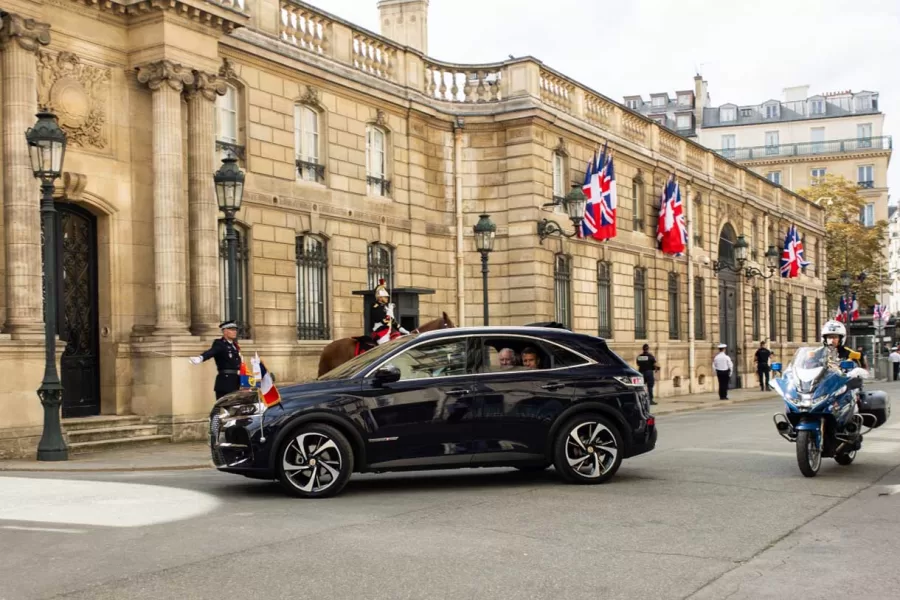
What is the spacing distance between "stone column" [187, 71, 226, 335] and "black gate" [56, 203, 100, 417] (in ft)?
5.46

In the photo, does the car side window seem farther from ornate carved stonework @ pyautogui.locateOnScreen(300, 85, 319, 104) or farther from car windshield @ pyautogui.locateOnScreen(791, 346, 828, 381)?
ornate carved stonework @ pyautogui.locateOnScreen(300, 85, 319, 104)

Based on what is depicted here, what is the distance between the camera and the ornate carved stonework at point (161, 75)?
18.5m

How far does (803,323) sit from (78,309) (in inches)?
1733

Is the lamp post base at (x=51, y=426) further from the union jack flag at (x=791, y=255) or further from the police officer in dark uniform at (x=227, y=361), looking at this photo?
the union jack flag at (x=791, y=255)

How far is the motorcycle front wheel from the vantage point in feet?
38.8

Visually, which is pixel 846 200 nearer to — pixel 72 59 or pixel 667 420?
pixel 667 420

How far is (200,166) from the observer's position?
19375 mm

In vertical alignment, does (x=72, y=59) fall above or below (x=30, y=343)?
above

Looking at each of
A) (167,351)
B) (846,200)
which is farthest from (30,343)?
(846,200)

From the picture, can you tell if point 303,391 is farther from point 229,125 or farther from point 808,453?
point 229,125

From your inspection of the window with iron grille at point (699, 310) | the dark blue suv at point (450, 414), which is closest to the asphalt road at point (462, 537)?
the dark blue suv at point (450, 414)

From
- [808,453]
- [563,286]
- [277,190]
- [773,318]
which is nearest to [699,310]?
[773,318]

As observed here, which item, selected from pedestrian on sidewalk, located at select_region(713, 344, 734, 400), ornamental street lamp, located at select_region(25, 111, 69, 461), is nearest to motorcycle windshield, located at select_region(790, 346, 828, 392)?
ornamental street lamp, located at select_region(25, 111, 69, 461)

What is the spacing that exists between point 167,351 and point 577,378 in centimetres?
899
